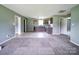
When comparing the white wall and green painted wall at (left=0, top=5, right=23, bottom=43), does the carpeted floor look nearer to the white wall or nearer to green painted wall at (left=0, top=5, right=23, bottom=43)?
green painted wall at (left=0, top=5, right=23, bottom=43)

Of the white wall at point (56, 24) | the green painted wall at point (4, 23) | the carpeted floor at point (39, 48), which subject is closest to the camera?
the carpeted floor at point (39, 48)

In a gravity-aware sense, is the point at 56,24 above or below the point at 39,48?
above

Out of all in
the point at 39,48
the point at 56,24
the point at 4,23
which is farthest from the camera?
the point at 56,24

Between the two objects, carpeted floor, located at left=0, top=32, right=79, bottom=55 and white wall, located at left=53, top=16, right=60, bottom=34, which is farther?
white wall, located at left=53, top=16, right=60, bottom=34

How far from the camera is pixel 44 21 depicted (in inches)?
661

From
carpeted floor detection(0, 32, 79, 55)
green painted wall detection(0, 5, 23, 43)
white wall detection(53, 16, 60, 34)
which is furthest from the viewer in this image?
white wall detection(53, 16, 60, 34)

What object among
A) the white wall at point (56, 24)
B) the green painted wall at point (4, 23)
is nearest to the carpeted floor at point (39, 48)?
the green painted wall at point (4, 23)

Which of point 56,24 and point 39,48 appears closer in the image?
point 39,48

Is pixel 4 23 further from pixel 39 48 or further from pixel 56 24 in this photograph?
pixel 56 24

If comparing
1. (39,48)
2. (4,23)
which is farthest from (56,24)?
(39,48)

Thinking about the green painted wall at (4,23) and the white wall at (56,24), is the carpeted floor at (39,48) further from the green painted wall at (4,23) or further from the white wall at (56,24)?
the white wall at (56,24)

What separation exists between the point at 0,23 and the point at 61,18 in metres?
7.19

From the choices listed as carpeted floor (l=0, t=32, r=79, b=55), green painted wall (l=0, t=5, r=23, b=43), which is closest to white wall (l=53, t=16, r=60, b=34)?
carpeted floor (l=0, t=32, r=79, b=55)

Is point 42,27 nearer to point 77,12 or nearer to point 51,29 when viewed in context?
point 51,29
